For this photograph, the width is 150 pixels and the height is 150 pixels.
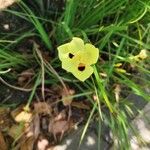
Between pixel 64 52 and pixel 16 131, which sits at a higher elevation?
pixel 64 52

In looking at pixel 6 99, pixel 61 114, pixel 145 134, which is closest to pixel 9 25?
pixel 6 99

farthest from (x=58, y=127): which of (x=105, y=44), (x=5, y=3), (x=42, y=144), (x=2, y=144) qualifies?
(x=5, y=3)

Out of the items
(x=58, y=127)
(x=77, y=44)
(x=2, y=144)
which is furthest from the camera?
(x=58, y=127)

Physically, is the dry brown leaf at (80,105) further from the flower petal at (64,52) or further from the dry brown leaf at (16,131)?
the flower petal at (64,52)

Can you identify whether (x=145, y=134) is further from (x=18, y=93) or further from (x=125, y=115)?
(x=18, y=93)

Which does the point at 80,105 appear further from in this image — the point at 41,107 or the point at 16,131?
the point at 16,131

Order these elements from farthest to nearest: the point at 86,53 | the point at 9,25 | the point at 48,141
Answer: the point at 9,25 < the point at 48,141 < the point at 86,53

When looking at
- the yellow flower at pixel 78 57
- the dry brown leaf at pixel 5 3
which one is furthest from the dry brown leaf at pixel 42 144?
the dry brown leaf at pixel 5 3
